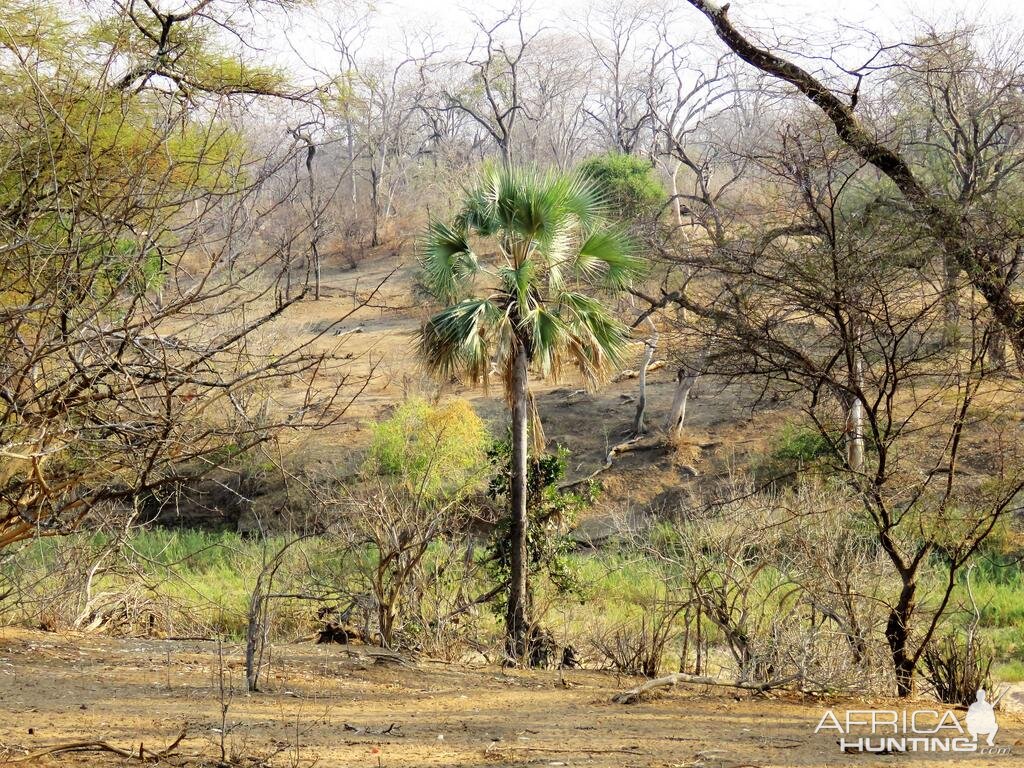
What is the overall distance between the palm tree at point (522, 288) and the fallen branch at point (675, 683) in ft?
18.1

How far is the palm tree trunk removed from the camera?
12820mm

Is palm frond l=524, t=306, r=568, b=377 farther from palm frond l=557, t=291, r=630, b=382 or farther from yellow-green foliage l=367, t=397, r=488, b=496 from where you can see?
yellow-green foliage l=367, t=397, r=488, b=496

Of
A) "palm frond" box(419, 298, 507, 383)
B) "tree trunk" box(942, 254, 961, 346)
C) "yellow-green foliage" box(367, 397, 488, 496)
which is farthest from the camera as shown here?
"yellow-green foliage" box(367, 397, 488, 496)

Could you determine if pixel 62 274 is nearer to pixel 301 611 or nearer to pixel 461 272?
pixel 301 611

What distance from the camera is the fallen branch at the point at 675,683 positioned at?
7488 mm

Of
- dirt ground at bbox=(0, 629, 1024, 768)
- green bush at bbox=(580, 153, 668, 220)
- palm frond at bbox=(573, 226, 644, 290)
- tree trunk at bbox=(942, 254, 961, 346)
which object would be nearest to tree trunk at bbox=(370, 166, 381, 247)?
green bush at bbox=(580, 153, 668, 220)

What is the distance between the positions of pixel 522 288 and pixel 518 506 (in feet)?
9.40

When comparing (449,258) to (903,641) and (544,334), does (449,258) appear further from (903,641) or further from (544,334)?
(903,641)

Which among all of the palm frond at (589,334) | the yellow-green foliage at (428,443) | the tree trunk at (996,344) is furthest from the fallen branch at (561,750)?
the yellow-green foliage at (428,443)

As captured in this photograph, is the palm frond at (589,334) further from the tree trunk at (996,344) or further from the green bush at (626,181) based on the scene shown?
the green bush at (626,181)

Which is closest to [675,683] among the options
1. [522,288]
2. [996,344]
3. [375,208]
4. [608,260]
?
[996,344]

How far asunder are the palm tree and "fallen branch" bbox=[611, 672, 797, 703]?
553 cm

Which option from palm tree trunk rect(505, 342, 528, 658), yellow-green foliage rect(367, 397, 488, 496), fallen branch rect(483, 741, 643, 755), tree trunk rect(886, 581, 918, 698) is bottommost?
fallen branch rect(483, 741, 643, 755)

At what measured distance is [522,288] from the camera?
1362 cm
